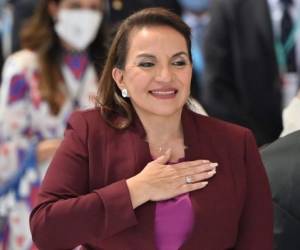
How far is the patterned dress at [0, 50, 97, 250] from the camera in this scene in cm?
320

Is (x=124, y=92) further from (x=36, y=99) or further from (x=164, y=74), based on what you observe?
(x=36, y=99)

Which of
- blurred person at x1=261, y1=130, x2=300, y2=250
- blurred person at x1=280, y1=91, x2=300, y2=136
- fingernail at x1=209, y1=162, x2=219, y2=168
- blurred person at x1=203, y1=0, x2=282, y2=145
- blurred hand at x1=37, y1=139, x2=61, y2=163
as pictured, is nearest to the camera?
fingernail at x1=209, y1=162, x2=219, y2=168

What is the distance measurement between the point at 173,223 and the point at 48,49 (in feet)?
5.58

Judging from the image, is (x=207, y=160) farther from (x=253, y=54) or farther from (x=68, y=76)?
(x=253, y=54)

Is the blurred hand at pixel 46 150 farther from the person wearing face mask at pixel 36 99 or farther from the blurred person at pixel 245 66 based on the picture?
the blurred person at pixel 245 66

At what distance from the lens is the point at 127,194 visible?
1759 mm

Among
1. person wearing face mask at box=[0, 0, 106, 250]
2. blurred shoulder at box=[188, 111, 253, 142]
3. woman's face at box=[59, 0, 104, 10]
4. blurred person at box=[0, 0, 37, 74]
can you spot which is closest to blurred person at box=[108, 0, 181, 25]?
blurred person at box=[0, 0, 37, 74]

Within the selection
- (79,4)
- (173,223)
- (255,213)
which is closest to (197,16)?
(79,4)

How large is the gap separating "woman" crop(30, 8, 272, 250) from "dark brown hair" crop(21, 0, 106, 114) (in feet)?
4.17

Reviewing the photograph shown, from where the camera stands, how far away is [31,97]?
3.22 m

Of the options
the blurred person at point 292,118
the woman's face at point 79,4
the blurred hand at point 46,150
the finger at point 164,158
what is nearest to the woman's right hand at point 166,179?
the finger at point 164,158

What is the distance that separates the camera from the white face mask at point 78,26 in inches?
134

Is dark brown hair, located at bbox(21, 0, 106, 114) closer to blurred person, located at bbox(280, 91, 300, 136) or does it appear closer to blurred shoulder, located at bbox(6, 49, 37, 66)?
blurred shoulder, located at bbox(6, 49, 37, 66)

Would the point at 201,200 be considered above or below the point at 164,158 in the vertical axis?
below
